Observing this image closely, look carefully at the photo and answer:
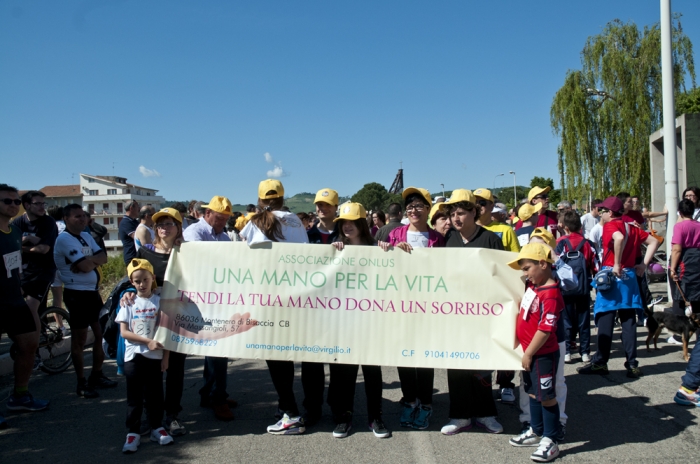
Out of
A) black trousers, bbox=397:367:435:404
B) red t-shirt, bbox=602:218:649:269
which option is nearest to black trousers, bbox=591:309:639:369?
red t-shirt, bbox=602:218:649:269

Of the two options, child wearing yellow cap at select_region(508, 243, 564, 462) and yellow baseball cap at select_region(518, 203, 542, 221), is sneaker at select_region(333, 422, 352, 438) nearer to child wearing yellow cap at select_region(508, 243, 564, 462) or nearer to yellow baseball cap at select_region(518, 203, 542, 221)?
child wearing yellow cap at select_region(508, 243, 564, 462)

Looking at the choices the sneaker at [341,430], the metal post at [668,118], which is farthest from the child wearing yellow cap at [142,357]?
the metal post at [668,118]

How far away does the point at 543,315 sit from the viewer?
3.84 metres

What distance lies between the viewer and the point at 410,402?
484 centimetres

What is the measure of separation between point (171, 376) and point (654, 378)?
506 cm

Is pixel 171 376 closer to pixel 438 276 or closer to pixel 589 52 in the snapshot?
pixel 438 276

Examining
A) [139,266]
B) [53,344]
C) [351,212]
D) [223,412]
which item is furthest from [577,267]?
[53,344]

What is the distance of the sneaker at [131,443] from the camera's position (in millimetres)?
4211

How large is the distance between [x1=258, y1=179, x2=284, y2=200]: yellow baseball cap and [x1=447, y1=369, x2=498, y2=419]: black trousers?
2.16 metres

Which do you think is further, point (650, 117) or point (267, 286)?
point (650, 117)

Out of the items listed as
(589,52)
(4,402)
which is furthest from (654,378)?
(589,52)

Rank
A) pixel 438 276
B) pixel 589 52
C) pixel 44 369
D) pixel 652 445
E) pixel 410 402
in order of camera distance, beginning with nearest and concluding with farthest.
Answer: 1. pixel 652 445
2. pixel 438 276
3. pixel 410 402
4. pixel 44 369
5. pixel 589 52

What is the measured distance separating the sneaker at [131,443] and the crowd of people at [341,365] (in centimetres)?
1

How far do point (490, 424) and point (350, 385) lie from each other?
1.23 meters
